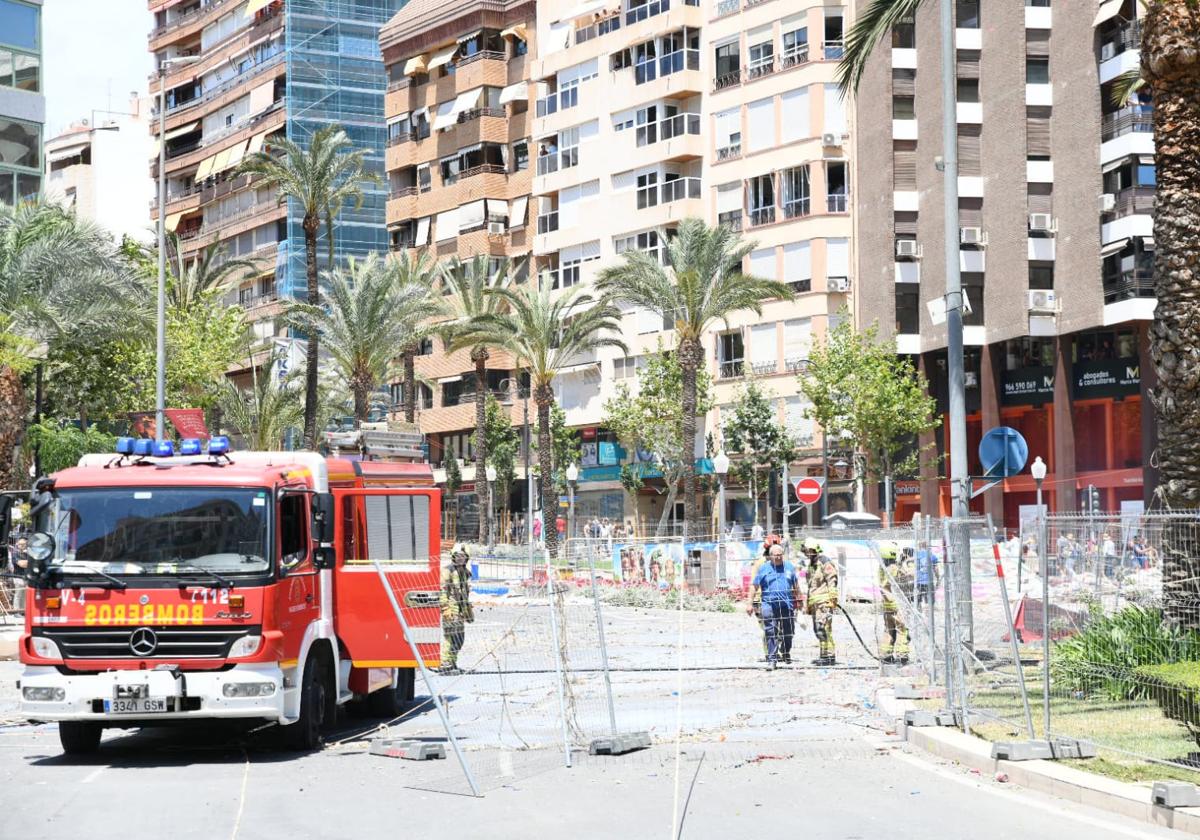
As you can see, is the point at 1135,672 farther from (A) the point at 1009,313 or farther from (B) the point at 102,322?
(A) the point at 1009,313

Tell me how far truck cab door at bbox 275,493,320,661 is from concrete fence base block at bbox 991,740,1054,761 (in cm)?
583

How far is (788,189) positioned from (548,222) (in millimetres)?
14872

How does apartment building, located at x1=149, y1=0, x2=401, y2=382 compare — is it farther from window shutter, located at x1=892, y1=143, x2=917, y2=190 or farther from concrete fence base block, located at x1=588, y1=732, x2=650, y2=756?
concrete fence base block, located at x1=588, y1=732, x2=650, y2=756

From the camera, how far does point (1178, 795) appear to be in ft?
34.2

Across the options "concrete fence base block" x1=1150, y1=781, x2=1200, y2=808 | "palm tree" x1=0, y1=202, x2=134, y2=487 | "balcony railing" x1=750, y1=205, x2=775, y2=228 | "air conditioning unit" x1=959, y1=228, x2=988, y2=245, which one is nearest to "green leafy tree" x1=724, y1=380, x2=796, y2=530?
"balcony railing" x1=750, y1=205, x2=775, y2=228

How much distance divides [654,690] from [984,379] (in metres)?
42.8

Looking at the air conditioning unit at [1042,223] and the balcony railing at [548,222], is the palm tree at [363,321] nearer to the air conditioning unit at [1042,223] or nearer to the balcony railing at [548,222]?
the air conditioning unit at [1042,223]

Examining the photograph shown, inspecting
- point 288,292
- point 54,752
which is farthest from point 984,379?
point 54,752

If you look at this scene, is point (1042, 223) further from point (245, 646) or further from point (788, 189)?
point (245, 646)

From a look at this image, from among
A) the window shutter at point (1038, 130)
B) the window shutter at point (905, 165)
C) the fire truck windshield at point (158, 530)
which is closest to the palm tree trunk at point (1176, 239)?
the fire truck windshield at point (158, 530)

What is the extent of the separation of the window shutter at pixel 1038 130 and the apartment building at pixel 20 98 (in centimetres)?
3185

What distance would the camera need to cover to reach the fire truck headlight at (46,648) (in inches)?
571

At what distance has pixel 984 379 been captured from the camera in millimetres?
60531

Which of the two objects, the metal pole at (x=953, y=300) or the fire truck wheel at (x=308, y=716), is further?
the metal pole at (x=953, y=300)
